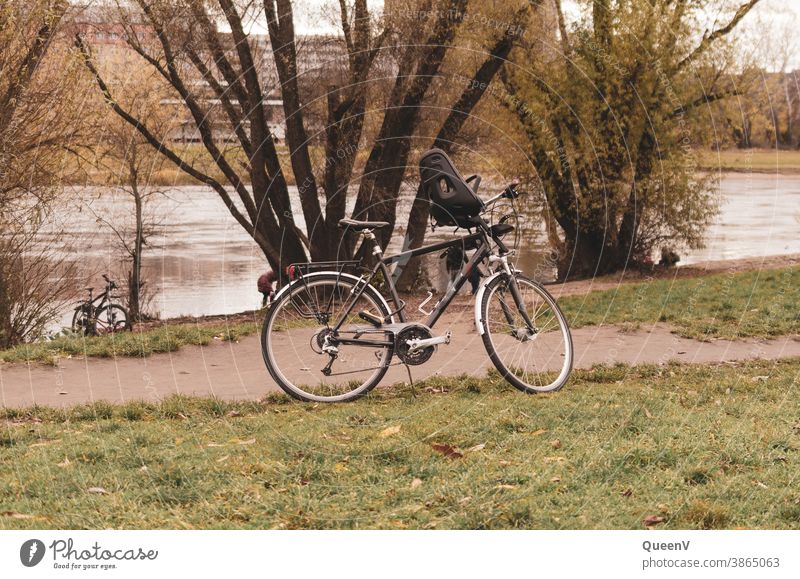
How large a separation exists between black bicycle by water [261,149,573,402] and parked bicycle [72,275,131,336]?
916cm

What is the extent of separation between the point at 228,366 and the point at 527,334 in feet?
9.48

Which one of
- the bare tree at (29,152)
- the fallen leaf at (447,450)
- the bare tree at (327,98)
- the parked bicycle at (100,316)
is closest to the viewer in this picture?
the fallen leaf at (447,450)

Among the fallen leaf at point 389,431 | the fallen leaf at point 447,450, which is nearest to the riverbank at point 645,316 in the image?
the fallen leaf at point 389,431

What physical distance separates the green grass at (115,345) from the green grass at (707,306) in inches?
178

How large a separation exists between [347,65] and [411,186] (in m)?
2.52

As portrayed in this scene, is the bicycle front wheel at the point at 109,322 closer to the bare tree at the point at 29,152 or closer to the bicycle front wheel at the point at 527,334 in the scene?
the bare tree at the point at 29,152

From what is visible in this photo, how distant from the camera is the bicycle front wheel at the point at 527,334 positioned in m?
7.31

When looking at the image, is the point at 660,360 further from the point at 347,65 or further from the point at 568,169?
the point at 568,169

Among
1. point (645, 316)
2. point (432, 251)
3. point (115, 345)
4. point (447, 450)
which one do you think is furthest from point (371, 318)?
point (645, 316)

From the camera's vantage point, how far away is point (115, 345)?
30.5 ft

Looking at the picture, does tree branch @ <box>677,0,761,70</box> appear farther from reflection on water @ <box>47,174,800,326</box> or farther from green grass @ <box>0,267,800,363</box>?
green grass @ <box>0,267,800,363</box>

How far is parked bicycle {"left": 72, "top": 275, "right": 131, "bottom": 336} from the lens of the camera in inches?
639
